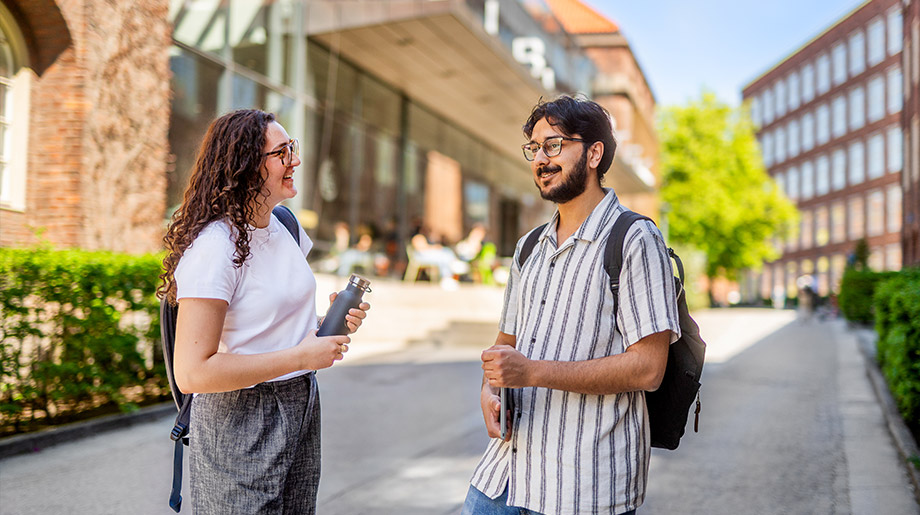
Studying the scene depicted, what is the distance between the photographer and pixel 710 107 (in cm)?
4388

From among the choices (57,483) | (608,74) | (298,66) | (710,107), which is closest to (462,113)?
(298,66)

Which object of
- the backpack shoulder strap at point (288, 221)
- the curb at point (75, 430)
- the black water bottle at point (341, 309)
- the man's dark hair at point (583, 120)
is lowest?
the curb at point (75, 430)

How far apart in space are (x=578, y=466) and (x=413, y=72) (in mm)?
17230

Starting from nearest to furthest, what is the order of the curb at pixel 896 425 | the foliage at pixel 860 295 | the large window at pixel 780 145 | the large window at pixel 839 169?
1. the curb at pixel 896 425
2. the foliage at pixel 860 295
3. the large window at pixel 839 169
4. the large window at pixel 780 145

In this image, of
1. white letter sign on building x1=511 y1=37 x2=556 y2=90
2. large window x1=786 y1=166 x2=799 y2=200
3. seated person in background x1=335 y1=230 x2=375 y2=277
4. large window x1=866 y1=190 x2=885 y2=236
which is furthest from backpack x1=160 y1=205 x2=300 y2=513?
large window x1=786 y1=166 x2=799 y2=200

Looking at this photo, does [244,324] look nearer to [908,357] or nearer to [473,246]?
[908,357]

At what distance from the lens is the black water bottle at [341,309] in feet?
6.51

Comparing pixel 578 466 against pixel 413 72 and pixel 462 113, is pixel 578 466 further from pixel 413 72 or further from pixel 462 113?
pixel 462 113

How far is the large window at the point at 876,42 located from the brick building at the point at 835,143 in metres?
0.08

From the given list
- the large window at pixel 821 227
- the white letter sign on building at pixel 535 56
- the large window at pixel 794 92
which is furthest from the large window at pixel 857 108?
the white letter sign on building at pixel 535 56

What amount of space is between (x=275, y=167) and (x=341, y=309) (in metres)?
0.42

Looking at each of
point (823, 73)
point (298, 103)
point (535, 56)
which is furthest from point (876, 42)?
point (298, 103)

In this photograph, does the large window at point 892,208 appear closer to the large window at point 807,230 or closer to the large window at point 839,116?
the large window at point 839,116

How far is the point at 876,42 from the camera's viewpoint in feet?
162
